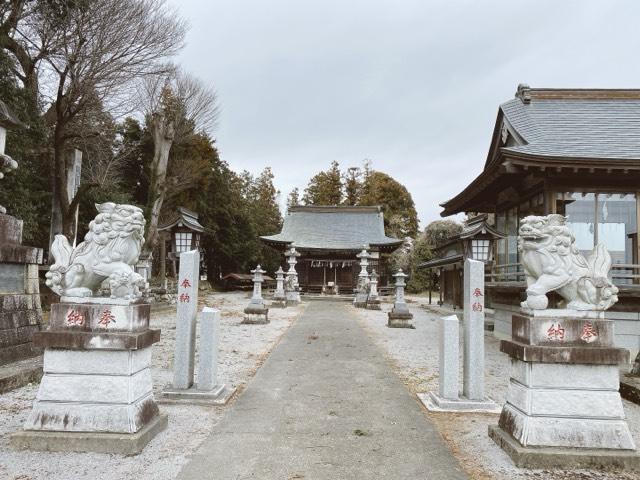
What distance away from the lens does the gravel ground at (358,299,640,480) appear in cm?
361

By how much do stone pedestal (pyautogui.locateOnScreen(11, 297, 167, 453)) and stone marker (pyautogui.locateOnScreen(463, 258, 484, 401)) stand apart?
4.01 metres

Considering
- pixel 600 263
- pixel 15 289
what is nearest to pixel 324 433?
pixel 600 263

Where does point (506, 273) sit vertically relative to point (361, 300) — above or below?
above

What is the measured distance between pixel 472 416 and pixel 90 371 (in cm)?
437

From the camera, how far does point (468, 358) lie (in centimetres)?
552

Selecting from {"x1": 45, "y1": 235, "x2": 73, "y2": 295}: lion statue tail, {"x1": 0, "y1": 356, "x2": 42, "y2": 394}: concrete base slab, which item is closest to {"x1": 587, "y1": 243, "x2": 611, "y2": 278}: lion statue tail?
{"x1": 45, "y1": 235, "x2": 73, "y2": 295}: lion statue tail

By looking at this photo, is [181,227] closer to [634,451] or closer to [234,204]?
[634,451]

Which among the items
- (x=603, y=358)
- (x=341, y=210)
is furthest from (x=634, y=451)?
(x=341, y=210)

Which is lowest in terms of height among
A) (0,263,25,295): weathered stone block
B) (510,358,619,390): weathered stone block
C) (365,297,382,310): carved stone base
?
(365,297,382,310): carved stone base

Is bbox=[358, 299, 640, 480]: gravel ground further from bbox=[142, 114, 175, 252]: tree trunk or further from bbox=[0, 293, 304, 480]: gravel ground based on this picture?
bbox=[142, 114, 175, 252]: tree trunk

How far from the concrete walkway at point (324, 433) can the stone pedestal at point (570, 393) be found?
2.80 feet

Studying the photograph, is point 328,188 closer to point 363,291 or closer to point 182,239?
point 363,291

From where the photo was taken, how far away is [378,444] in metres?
4.20

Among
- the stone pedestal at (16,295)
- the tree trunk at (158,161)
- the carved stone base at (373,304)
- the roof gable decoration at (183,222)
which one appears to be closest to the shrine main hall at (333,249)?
the carved stone base at (373,304)
